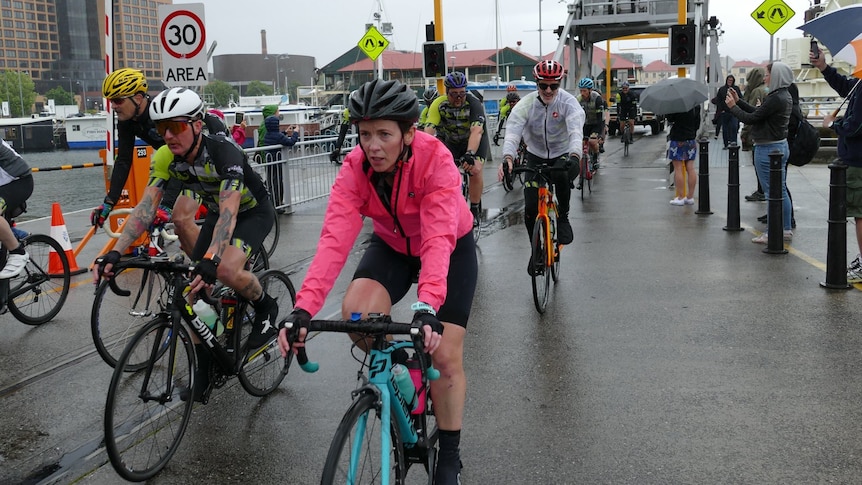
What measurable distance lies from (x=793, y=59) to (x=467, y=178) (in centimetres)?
3490

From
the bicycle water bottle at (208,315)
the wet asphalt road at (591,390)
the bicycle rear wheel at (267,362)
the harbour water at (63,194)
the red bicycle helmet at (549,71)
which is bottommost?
the harbour water at (63,194)

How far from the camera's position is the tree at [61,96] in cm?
15750

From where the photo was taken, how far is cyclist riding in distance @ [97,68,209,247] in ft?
21.3

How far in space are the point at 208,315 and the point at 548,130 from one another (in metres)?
4.66

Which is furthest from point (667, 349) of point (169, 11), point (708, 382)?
point (169, 11)

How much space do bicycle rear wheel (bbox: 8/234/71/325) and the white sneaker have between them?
0.13m

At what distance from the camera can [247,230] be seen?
5547mm

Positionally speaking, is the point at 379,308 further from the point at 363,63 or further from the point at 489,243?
the point at 363,63

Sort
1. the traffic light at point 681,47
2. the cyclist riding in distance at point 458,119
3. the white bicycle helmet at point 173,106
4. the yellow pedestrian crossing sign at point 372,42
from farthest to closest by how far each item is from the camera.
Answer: the yellow pedestrian crossing sign at point 372,42, the traffic light at point 681,47, the cyclist riding in distance at point 458,119, the white bicycle helmet at point 173,106

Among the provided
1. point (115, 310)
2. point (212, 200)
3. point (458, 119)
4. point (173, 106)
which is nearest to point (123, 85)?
point (212, 200)

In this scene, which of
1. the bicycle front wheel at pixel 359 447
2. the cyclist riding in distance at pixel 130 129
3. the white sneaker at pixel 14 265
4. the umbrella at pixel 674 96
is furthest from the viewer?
the umbrella at pixel 674 96

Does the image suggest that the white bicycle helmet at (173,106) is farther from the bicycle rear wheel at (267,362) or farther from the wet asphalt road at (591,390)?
the wet asphalt road at (591,390)

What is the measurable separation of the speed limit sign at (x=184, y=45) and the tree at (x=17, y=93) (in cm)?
14354

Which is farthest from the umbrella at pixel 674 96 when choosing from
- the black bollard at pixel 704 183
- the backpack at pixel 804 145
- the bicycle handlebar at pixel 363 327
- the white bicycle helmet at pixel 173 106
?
the bicycle handlebar at pixel 363 327
